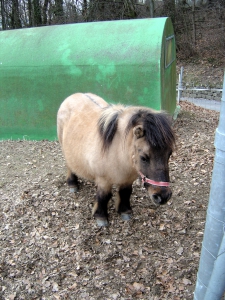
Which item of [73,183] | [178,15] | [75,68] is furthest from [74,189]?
[178,15]

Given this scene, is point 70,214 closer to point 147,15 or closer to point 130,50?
point 130,50

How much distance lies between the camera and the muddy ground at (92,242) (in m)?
3.01

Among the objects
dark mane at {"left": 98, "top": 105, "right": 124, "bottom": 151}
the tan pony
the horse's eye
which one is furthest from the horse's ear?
dark mane at {"left": 98, "top": 105, "right": 124, "bottom": 151}

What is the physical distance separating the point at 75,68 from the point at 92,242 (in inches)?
164

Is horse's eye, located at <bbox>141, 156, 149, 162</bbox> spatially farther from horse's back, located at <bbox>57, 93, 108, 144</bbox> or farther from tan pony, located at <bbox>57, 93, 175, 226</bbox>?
horse's back, located at <bbox>57, 93, 108, 144</bbox>

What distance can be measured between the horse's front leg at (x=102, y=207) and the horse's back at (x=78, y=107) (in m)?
1.17

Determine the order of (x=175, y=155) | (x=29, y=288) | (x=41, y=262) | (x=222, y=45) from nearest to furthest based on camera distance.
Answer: (x=29, y=288) < (x=41, y=262) < (x=175, y=155) < (x=222, y=45)

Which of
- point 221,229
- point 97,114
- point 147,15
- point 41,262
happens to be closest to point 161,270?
point 41,262

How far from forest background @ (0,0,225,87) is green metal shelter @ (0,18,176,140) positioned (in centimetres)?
1232

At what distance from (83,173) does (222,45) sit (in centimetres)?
1816

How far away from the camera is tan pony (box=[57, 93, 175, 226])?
2.83 m

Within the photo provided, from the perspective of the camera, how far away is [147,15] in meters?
18.9

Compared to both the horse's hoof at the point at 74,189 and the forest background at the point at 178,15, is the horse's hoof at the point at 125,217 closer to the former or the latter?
the horse's hoof at the point at 74,189

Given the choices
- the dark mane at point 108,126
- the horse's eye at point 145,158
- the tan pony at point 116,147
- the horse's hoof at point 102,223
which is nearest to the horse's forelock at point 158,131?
the tan pony at point 116,147
